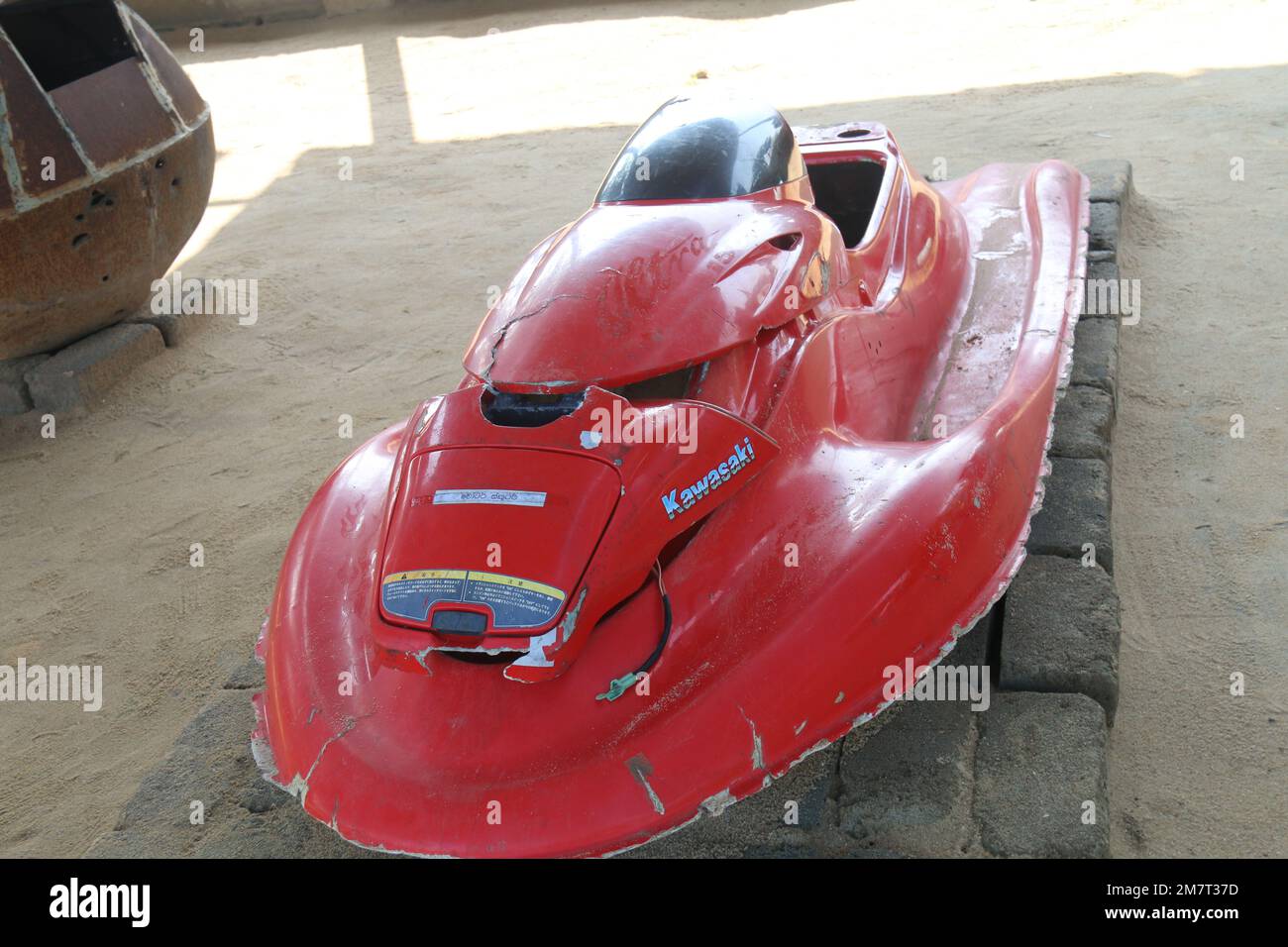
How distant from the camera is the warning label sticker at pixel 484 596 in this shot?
2137 mm

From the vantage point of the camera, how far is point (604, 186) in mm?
3039

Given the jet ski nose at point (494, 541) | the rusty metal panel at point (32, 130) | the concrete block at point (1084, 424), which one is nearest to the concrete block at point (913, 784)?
the jet ski nose at point (494, 541)

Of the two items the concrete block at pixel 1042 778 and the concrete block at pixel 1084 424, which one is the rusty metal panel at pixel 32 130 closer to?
the concrete block at pixel 1084 424

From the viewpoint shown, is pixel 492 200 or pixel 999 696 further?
pixel 492 200

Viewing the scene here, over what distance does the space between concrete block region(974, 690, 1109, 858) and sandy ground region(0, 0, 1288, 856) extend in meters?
0.16

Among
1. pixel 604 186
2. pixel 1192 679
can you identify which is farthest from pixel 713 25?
pixel 1192 679

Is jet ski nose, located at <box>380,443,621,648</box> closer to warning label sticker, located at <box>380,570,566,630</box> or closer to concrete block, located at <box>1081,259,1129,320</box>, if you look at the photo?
warning label sticker, located at <box>380,570,566,630</box>

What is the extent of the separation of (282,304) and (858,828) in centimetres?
431

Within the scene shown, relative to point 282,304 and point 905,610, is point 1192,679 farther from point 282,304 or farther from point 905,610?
point 282,304

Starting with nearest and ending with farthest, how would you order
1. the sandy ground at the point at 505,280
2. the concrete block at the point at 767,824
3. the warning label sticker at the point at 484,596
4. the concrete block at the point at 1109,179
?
the warning label sticker at the point at 484,596
the concrete block at the point at 767,824
the sandy ground at the point at 505,280
the concrete block at the point at 1109,179

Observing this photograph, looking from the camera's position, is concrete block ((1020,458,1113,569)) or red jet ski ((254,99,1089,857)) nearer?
red jet ski ((254,99,1089,857))

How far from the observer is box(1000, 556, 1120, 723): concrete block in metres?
2.59

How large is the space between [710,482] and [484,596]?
51cm

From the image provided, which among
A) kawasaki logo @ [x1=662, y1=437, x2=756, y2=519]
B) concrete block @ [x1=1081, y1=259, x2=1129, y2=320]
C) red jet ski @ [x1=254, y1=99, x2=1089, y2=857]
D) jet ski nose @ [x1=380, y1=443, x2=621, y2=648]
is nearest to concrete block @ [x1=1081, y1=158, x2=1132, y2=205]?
concrete block @ [x1=1081, y1=259, x2=1129, y2=320]
